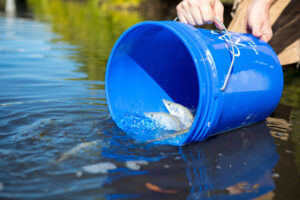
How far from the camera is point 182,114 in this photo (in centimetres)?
276

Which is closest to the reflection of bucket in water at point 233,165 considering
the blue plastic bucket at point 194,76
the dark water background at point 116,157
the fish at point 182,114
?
the dark water background at point 116,157

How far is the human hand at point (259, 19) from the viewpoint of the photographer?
274cm

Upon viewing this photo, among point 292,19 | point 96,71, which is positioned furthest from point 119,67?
point 292,19

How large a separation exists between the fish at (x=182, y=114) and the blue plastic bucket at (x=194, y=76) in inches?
4.0

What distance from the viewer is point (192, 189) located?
1.75 meters

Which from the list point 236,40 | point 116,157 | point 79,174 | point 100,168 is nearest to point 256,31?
point 236,40

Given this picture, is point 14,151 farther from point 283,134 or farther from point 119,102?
point 283,134

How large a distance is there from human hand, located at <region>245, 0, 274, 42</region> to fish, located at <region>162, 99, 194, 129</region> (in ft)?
2.94

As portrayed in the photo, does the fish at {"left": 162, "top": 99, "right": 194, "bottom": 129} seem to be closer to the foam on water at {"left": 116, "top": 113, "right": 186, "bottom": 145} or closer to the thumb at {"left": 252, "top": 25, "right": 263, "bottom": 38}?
the foam on water at {"left": 116, "top": 113, "right": 186, "bottom": 145}

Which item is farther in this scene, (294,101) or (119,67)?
(294,101)

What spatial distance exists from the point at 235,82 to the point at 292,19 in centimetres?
287

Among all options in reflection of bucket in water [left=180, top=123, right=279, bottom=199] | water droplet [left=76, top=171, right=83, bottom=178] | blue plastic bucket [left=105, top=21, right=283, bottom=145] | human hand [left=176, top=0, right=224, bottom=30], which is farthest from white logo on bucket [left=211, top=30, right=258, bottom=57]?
water droplet [left=76, top=171, right=83, bottom=178]

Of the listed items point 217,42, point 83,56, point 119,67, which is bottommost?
point 83,56

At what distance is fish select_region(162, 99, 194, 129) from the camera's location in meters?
2.69
